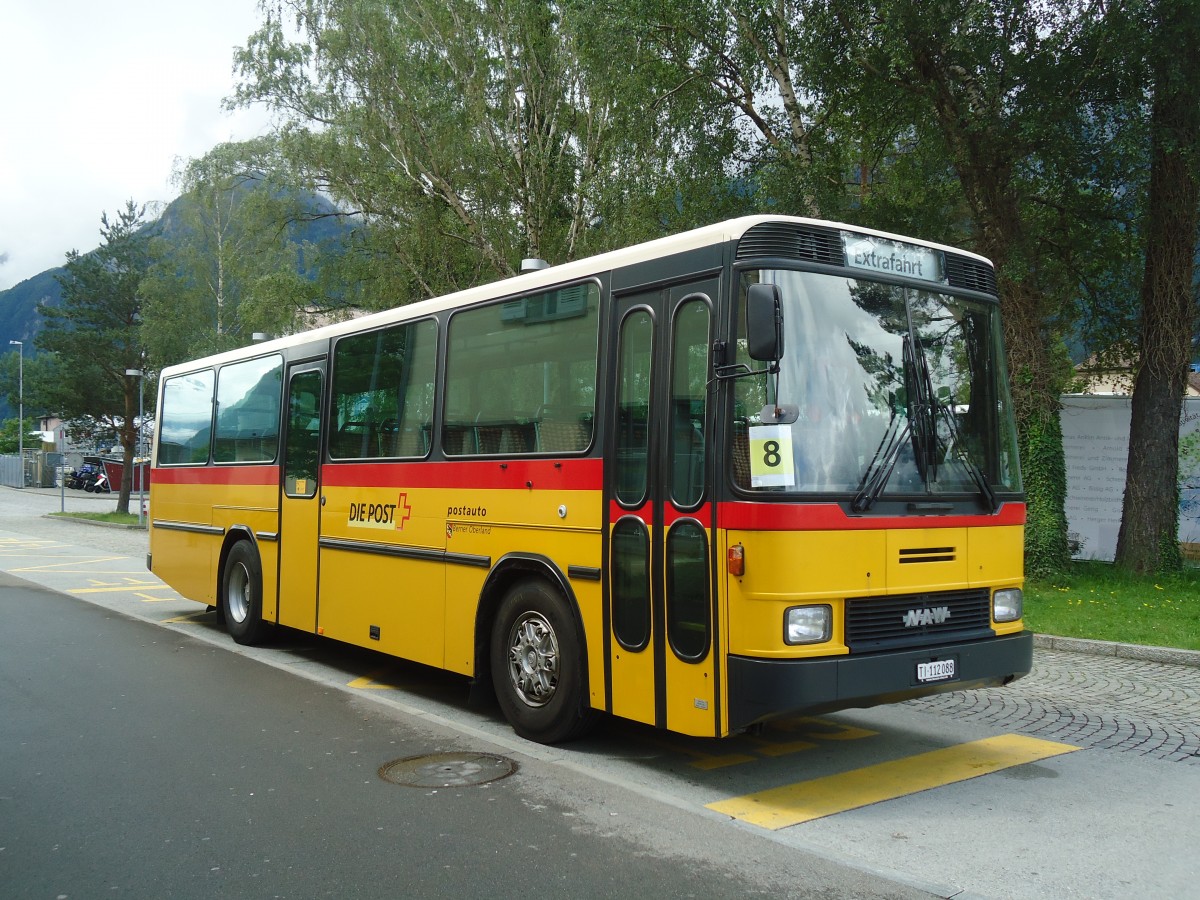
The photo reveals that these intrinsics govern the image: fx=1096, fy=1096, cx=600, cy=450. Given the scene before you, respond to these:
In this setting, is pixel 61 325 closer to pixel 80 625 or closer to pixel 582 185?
pixel 582 185

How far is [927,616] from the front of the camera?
6102 mm

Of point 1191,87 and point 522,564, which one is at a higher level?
point 1191,87

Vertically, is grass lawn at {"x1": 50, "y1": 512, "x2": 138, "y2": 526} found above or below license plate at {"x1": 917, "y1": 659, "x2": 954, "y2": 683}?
below

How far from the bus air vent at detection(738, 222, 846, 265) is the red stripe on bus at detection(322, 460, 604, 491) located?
160cm

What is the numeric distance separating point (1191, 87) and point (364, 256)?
23615 mm

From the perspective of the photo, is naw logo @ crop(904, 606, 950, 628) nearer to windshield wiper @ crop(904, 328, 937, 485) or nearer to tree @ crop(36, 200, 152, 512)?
windshield wiper @ crop(904, 328, 937, 485)

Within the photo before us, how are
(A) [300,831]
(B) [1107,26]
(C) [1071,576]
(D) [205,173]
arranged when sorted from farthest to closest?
(D) [205,173], (C) [1071,576], (B) [1107,26], (A) [300,831]

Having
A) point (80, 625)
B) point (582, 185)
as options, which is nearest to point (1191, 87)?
point (582, 185)

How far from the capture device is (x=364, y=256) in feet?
106

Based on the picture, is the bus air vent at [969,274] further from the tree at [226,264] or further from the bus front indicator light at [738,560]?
the tree at [226,264]

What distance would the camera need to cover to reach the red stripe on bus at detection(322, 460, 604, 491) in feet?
22.2

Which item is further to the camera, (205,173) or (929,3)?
(205,173)

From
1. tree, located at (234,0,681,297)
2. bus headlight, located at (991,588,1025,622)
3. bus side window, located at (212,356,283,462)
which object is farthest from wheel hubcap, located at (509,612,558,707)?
tree, located at (234,0,681,297)

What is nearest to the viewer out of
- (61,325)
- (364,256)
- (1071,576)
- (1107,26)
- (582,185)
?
(1107,26)
